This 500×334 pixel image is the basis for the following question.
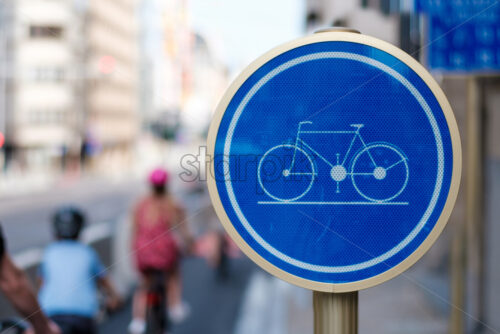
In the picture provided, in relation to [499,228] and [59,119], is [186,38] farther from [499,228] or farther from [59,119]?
[499,228]

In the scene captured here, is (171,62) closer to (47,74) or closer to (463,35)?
(47,74)

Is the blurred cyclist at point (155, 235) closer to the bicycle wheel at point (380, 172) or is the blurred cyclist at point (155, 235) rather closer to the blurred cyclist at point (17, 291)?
the blurred cyclist at point (17, 291)

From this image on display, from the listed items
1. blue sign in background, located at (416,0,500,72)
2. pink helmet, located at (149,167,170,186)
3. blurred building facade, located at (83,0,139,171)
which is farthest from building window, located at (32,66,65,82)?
blue sign in background, located at (416,0,500,72)

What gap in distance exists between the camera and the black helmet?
3373 millimetres

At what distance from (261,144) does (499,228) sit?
4844mm

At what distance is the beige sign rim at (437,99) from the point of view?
3.73ft

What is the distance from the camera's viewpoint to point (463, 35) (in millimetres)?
3127

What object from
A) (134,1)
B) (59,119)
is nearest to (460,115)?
(59,119)

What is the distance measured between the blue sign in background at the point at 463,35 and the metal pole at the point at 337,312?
2112 mm

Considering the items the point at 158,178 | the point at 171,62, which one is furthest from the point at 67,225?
the point at 171,62

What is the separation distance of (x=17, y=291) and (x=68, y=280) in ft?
4.09

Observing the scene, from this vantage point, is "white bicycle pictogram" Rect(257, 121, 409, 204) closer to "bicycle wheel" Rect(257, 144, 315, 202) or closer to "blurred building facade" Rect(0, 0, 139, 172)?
"bicycle wheel" Rect(257, 144, 315, 202)

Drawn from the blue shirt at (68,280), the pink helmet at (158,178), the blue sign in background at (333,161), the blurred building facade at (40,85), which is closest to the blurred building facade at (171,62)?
the blurred building facade at (40,85)

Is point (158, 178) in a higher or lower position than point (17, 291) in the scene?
higher
